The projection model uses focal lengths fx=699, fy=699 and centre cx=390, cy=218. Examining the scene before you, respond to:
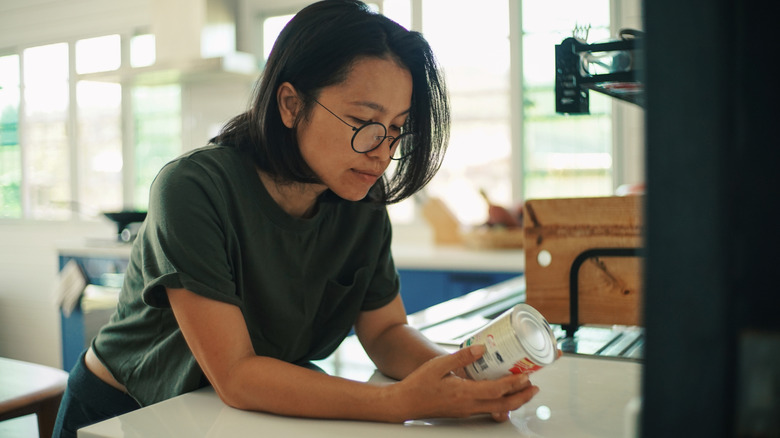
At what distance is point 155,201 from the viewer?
987mm

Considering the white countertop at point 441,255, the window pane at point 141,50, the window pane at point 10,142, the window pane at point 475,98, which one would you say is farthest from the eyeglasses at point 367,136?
the window pane at point 10,142

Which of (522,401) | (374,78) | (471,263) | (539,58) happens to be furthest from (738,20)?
(539,58)

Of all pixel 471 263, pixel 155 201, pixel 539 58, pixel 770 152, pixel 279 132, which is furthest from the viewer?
pixel 539 58

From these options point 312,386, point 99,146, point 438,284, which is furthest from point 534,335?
point 99,146

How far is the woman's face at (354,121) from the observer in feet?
3.45

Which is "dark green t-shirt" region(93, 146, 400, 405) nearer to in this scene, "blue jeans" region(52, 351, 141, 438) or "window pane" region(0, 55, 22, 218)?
"blue jeans" region(52, 351, 141, 438)

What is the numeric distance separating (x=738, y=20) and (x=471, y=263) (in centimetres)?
255

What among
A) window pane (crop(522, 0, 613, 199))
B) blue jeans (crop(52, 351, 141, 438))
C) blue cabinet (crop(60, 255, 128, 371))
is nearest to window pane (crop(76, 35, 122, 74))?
blue cabinet (crop(60, 255, 128, 371))

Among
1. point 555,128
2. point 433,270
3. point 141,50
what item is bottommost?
point 433,270

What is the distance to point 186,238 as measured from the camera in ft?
3.07

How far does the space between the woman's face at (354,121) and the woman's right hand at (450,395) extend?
37 centimetres

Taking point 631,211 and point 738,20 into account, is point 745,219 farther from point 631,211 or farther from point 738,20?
point 631,211

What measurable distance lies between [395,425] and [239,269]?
0.35 m

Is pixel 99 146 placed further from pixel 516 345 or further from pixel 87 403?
pixel 516 345
